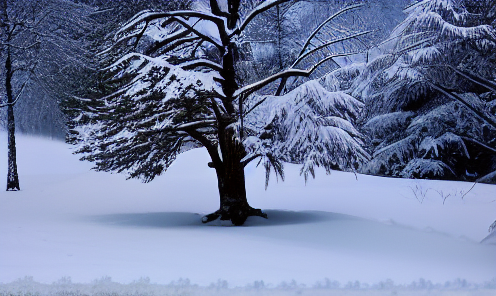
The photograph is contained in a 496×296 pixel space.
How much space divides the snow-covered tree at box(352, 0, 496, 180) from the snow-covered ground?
4.79 feet

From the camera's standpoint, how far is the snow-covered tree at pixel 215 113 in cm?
991

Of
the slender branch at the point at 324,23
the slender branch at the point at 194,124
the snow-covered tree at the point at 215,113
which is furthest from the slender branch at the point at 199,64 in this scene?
the slender branch at the point at 324,23

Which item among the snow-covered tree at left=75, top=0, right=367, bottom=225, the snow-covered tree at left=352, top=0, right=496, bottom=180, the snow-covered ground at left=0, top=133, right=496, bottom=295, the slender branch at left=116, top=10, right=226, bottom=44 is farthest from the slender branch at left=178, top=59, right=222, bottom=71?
the snow-covered tree at left=352, top=0, right=496, bottom=180

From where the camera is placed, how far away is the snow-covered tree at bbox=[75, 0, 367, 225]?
9.91 metres

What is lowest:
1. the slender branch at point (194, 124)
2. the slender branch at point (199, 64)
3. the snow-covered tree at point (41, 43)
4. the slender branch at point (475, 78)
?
the slender branch at point (194, 124)

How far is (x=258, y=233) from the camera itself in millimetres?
9602

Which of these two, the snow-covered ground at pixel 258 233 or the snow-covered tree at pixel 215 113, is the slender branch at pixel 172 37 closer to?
the snow-covered tree at pixel 215 113

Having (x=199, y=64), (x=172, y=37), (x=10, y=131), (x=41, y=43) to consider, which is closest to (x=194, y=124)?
(x=199, y=64)

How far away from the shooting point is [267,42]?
13.5 metres

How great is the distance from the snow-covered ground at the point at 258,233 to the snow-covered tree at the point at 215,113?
145 centimetres

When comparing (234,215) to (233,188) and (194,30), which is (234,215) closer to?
(233,188)

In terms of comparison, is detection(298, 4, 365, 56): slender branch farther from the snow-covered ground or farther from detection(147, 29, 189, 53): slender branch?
the snow-covered ground

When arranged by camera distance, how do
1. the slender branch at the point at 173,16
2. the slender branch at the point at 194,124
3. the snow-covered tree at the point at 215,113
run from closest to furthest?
1. the snow-covered tree at the point at 215,113
2. the slender branch at the point at 173,16
3. the slender branch at the point at 194,124

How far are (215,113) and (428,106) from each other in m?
12.5
